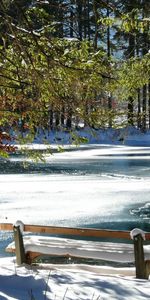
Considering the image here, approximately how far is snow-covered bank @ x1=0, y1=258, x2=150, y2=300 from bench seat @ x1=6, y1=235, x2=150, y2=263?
0.24m

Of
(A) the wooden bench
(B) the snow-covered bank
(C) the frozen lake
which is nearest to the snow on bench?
(A) the wooden bench

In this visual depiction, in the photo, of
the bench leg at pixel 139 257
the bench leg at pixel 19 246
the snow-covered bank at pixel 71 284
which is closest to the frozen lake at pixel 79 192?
the bench leg at pixel 19 246

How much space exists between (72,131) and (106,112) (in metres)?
0.64

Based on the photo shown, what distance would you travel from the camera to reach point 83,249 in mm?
7621

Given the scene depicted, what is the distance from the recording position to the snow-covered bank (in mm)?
6008

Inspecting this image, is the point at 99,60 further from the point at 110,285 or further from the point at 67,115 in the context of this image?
the point at 110,285

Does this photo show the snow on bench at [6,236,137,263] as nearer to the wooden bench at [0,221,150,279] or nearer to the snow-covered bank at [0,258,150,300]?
the wooden bench at [0,221,150,279]

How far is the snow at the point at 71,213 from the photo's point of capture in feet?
20.5

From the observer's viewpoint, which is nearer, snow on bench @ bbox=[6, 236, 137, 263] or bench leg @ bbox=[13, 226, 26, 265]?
snow on bench @ bbox=[6, 236, 137, 263]

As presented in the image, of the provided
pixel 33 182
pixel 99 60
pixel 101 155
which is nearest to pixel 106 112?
pixel 99 60

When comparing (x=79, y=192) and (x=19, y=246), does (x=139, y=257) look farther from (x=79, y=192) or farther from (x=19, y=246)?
(x=79, y=192)

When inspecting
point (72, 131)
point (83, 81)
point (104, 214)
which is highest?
point (83, 81)

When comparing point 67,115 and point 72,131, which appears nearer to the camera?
point 67,115

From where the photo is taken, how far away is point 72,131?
329 inches
